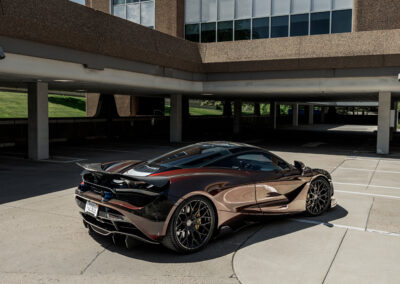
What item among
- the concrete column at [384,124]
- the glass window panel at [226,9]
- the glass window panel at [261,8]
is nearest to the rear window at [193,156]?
the concrete column at [384,124]

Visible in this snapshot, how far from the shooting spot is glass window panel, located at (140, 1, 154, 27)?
26734 millimetres

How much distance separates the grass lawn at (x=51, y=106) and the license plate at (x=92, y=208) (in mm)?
31738

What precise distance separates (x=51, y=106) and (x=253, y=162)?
127 ft

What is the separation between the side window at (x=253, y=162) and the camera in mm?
5984

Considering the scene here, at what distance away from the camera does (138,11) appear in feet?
89.3

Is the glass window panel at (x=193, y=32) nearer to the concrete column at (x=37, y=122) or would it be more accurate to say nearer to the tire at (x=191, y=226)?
the concrete column at (x=37, y=122)

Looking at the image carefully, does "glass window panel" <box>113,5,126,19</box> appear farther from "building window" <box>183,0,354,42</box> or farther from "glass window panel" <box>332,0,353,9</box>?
"glass window panel" <box>332,0,353,9</box>

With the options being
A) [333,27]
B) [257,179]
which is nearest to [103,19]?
[257,179]

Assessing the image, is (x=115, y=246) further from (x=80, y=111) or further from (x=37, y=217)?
(x=80, y=111)

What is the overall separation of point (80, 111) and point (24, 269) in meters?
39.4

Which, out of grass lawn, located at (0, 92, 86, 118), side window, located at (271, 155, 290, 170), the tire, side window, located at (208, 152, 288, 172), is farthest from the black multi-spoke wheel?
grass lawn, located at (0, 92, 86, 118)

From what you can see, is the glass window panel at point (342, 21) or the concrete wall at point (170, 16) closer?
the glass window panel at point (342, 21)

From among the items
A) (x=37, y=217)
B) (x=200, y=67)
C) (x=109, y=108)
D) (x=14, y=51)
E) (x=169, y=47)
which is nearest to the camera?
(x=37, y=217)

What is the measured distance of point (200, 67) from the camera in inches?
805
